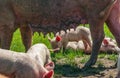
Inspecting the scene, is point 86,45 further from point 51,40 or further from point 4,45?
point 4,45

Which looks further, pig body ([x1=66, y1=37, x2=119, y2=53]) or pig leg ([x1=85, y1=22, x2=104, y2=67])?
pig body ([x1=66, y1=37, x2=119, y2=53])

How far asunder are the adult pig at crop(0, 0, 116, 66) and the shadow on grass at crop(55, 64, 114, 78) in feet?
0.85

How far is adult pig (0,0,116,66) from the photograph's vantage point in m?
8.84

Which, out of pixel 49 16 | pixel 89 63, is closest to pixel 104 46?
pixel 89 63

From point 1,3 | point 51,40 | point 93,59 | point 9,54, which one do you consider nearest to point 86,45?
point 51,40

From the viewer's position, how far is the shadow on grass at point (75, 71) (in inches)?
332

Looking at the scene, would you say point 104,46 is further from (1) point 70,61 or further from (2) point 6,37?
(2) point 6,37

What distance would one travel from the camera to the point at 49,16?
29.8 ft

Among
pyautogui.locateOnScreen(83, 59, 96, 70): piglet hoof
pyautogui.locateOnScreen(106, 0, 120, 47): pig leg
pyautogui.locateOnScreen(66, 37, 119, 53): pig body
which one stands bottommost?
pyautogui.locateOnScreen(83, 59, 96, 70): piglet hoof

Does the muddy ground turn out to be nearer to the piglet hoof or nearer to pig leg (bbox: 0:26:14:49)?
the piglet hoof

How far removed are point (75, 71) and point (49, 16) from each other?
110 cm

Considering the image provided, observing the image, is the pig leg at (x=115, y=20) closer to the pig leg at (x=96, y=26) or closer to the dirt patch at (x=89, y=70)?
the pig leg at (x=96, y=26)

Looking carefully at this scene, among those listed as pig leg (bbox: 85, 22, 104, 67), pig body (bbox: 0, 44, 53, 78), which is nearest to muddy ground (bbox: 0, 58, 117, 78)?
pig leg (bbox: 85, 22, 104, 67)

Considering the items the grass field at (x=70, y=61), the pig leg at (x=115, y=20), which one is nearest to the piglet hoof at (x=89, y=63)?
the grass field at (x=70, y=61)
